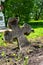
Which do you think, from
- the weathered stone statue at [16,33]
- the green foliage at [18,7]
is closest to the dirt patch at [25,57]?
the weathered stone statue at [16,33]

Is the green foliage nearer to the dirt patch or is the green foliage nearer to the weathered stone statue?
the weathered stone statue

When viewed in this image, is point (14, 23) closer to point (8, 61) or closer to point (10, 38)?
point (10, 38)

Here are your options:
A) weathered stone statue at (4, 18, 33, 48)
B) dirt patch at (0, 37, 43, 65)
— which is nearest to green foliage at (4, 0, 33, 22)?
weathered stone statue at (4, 18, 33, 48)

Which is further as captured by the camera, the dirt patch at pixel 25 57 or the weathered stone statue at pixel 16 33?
the weathered stone statue at pixel 16 33

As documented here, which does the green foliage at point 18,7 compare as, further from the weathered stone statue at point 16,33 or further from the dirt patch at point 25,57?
the dirt patch at point 25,57

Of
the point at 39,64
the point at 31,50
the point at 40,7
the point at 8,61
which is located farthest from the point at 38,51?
the point at 40,7

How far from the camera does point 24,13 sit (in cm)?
2558

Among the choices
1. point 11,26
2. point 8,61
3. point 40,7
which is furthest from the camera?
point 40,7

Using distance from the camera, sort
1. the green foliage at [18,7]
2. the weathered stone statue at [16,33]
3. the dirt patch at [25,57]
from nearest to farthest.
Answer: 1. the dirt patch at [25,57]
2. the weathered stone statue at [16,33]
3. the green foliage at [18,7]

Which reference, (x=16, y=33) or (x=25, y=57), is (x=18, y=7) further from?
(x=25, y=57)

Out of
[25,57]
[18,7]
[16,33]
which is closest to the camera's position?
[25,57]

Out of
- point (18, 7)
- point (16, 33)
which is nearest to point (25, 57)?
point (16, 33)

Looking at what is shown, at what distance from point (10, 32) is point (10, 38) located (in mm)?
168

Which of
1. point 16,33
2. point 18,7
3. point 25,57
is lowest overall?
point 18,7
